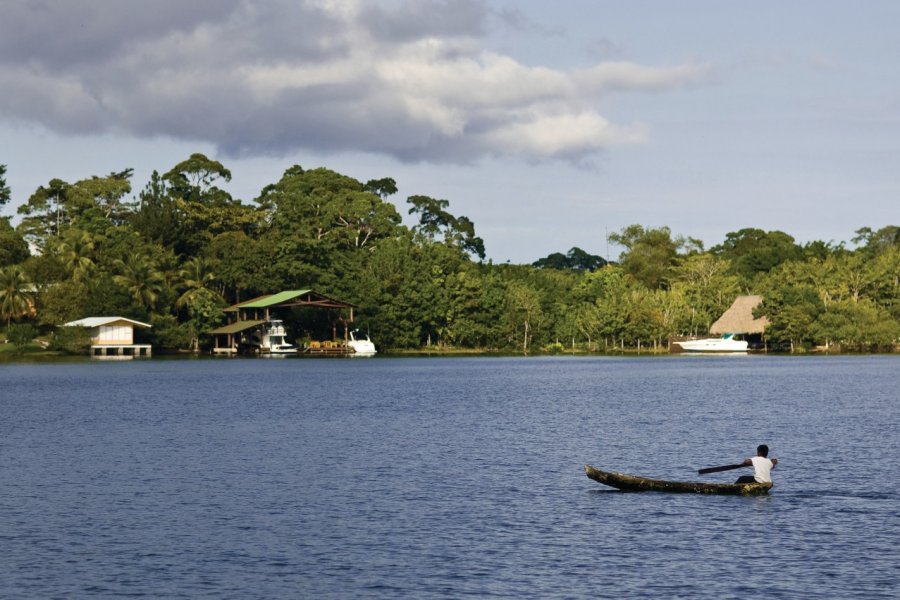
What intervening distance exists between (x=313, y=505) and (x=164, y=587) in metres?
8.12

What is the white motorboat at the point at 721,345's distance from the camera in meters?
132

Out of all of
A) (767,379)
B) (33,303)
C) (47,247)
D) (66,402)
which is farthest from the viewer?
(47,247)

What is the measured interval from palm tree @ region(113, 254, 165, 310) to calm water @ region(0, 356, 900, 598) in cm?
5606

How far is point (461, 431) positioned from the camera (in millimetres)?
44312

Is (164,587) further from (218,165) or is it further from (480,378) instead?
(218,165)

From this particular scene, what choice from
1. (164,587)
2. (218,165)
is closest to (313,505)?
(164,587)

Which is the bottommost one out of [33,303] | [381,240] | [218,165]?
[33,303]

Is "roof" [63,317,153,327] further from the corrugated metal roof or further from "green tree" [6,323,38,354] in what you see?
the corrugated metal roof

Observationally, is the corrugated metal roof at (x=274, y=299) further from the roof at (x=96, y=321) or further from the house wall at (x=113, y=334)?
the house wall at (x=113, y=334)

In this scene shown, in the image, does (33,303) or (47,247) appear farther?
(47,247)

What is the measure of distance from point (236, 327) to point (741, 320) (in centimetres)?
5799

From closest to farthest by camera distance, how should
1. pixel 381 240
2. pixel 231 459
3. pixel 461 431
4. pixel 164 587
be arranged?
1. pixel 164 587
2. pixel 231 459
3. pixel 461 431
4. pixel 381 240

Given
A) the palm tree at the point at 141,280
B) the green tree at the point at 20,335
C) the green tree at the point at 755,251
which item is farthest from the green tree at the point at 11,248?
the green tree at the point at 755,251

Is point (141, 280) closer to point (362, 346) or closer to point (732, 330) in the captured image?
point (362, 346)
